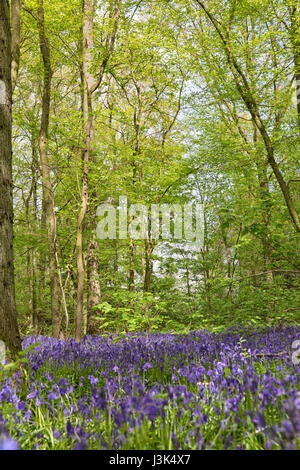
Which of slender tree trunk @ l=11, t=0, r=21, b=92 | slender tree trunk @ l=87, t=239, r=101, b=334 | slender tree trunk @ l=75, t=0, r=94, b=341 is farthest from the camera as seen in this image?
slender tree trunk @ l=87, t=239, r=101, b=334

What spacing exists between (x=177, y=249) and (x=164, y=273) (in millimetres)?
1685

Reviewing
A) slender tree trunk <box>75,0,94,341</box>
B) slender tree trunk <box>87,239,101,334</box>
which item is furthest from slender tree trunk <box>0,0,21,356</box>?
slender tree trunk <box>87,239,101,334</box>

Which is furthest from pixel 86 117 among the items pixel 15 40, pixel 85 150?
pixel 15 40

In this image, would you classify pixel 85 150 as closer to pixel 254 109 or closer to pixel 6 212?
pixel 254 109

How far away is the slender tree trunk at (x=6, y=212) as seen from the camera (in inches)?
111

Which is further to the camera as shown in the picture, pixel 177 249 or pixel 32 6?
pixel 177 249

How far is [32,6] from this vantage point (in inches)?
306

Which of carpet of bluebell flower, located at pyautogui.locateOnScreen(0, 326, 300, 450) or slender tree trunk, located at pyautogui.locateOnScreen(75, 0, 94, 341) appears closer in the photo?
carpet of bluebell flower, located at pyautogui.locateOnScreen(0, 326, 300, 450)

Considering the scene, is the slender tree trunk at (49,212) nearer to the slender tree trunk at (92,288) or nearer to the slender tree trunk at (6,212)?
the slender tree trunk at (92,288)

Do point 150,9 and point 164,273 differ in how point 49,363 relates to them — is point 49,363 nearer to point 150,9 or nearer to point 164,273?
point 164,273

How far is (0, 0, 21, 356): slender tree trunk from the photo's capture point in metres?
2.82

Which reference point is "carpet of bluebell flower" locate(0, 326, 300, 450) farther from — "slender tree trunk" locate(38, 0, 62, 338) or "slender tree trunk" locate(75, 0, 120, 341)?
"slender tree trunk" locate(38, 0, 62, 338)

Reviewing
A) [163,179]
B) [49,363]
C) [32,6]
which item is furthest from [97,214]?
[49,363]
